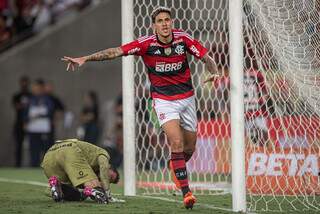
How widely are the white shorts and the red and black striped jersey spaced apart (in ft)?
0.18

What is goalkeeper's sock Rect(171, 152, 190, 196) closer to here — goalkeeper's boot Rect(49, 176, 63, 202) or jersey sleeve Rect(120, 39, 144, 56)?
jersey sleeve Rect(120, 39, 144, 56)

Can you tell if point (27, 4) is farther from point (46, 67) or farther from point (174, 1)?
point (174, 1)

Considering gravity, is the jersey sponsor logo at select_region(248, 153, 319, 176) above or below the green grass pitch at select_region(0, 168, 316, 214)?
above

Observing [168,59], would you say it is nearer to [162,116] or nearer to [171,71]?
[171,71]

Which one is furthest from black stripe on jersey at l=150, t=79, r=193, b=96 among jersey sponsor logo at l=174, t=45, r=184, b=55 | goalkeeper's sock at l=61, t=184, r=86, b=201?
goalkeeper's sock at l=61, t=184, r=86, b=201

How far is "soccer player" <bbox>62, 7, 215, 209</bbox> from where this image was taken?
1014cm

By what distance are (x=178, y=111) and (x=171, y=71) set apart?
0.41m

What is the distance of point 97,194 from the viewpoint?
407 inches

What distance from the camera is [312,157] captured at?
11273 millimetres

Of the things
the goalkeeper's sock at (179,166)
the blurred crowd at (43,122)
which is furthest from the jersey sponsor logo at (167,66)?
the blurred crowd at (43,122)

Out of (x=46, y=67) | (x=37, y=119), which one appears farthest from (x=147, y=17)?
(x=46, y=67)

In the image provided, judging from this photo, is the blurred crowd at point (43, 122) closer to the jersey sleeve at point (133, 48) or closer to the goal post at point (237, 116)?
the jersey sleeve at point (133, 48)

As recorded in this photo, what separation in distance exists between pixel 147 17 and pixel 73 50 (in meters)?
10.4

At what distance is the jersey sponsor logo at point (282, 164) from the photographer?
1132 cm
